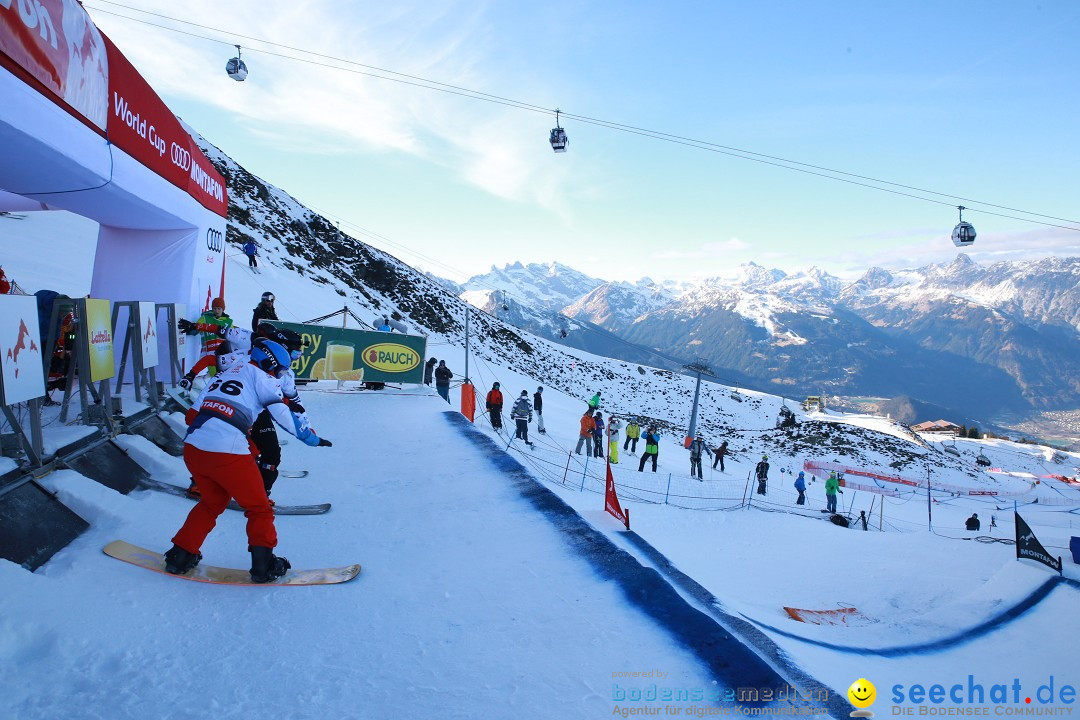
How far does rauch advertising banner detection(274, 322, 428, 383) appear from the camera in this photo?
1314 cm

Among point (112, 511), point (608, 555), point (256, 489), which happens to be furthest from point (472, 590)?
point (112, 511)

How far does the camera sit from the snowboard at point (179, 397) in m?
7.53

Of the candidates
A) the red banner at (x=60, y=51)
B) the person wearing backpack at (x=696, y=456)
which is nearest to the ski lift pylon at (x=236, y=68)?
the red banner at (x=60, y=51)

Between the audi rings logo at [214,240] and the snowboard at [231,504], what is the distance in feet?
18.5

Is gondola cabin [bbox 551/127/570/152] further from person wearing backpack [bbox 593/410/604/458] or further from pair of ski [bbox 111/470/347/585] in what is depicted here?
pair of ski [bbox 111/470/347/585]

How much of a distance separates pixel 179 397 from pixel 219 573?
196 inches

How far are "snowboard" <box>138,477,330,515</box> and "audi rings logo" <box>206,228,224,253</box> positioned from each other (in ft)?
18.5

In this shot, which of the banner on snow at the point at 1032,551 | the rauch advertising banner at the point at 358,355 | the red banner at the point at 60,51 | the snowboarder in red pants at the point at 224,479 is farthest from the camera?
the rauch advertising banner at the point at 358,355

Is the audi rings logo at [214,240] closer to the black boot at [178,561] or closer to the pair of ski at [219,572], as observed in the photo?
the pair of ski at [219,572]

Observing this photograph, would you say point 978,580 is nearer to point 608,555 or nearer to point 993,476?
point 608,555

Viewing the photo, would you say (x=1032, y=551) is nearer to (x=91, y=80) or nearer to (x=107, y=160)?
(x=107, y=160)

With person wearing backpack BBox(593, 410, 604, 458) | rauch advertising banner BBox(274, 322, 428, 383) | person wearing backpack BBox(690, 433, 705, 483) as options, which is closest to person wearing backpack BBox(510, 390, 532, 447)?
person wearing backpack BBox(593, 410, 604, 458)

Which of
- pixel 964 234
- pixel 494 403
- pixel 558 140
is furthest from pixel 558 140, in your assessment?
pixel 964 234

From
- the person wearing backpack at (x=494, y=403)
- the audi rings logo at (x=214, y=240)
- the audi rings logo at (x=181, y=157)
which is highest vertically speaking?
the audi rings logo at (x=181, y=157)
